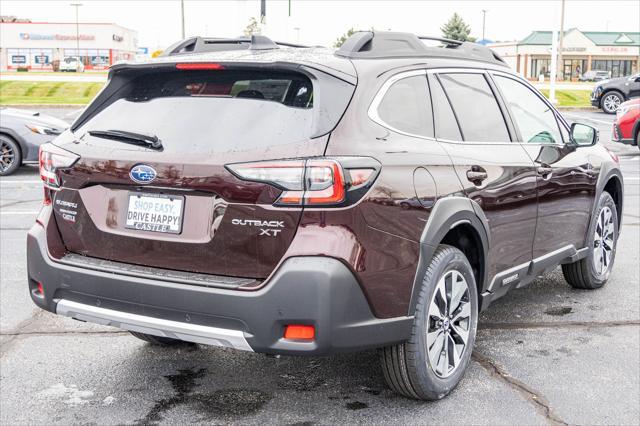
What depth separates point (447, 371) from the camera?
411 cm

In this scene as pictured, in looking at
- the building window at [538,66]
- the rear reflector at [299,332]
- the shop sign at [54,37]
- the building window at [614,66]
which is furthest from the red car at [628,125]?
the shop sign at [54,37]

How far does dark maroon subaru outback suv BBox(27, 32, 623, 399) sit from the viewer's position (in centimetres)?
339

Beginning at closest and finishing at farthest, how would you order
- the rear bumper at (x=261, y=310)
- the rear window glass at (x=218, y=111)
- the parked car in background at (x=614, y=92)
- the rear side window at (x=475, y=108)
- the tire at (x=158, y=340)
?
the rear bumper at (x=261, y=310) < the rear window glass at (x=218, y=111) < the rear side window at (x=475, y=108) < the tire at (x=158, y=340) < the parked car in background at (x=614, y=92)

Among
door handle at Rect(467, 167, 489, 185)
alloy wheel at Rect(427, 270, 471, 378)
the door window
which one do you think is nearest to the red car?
the door window

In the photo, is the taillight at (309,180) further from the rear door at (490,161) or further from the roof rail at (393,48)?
the rear door at (490,161)

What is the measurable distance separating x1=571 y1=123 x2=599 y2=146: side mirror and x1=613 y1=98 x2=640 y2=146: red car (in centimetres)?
1152

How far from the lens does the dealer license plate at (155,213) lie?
11.7 ft

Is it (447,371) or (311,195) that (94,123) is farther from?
(447,371)

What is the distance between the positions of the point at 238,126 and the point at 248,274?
0.66m

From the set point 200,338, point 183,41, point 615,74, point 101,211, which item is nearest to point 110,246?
point 101,211

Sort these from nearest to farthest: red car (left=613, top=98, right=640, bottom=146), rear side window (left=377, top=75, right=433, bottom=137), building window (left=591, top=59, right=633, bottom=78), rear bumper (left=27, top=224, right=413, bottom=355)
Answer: rear bumper (left=27, top=224, right=413, bottom=355) → rear side window (left=377, top=75, right=433, bottom=137) → red car (left=613, top=98, right=640, bottom=146) → building window (left=591, top=59, right=633, bottom=78)

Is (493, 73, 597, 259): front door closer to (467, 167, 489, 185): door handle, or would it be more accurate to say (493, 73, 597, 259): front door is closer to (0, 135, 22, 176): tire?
(467, 167, 489, 185): door handle

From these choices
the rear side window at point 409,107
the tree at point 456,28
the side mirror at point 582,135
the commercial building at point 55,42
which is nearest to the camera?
the rear side window at point 409,107

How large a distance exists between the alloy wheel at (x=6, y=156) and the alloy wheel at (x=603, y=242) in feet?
32.6
